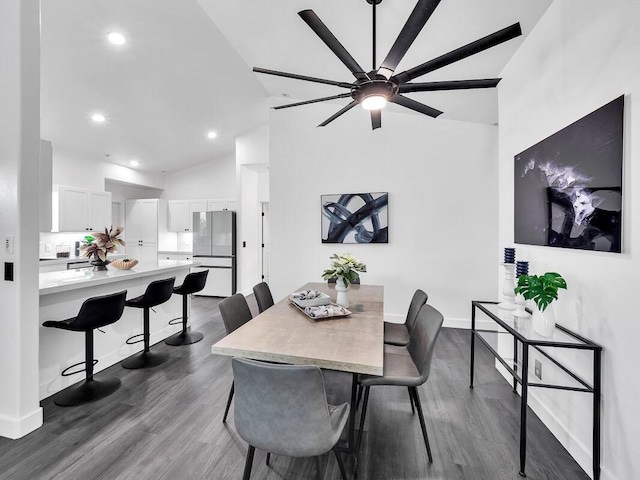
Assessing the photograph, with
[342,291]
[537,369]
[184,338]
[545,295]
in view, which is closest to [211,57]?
[342,291]

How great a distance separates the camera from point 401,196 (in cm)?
431

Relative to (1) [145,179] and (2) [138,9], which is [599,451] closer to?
(2) [138,9]

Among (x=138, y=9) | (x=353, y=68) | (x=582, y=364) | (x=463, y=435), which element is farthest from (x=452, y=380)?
(x=138, y=9)

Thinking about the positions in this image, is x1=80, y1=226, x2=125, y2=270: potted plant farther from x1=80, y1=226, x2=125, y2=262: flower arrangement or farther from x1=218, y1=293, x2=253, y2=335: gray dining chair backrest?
x1=218, y1=293, x2=253, y2=335: gray dining chair backrest

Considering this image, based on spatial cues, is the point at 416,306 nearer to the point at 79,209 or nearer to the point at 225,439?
the point at 225,439

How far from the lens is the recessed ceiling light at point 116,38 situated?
3.06 m

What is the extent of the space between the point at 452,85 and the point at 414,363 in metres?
1.78

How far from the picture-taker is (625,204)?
1.38 meters

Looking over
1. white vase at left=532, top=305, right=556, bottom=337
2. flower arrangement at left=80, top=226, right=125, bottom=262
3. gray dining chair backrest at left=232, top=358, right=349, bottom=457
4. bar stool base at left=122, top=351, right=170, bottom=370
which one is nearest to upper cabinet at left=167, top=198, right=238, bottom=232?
flower arrangement at left=80, top=226, right=125, bottom=262

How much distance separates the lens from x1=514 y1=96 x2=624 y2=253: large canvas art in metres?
1.44

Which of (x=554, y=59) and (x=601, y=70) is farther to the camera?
(x=554, y=59)

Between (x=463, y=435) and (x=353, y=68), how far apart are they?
2.45m

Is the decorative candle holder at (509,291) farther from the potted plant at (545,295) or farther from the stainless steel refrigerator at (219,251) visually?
the stainless steel refrigerator at (219,251)

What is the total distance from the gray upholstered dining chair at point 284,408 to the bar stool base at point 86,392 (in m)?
1.89
